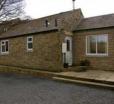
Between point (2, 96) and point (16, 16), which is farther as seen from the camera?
point (16, 16)

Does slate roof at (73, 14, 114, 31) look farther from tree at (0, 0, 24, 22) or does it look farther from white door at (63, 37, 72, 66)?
tree at (0, 0, 24, 22)

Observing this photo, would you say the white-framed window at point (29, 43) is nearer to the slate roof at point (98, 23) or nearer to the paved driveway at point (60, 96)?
the slate roof at point (98, 23)

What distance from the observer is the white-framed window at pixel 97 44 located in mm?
14095

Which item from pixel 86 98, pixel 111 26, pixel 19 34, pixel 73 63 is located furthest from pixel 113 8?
pixel 86 98

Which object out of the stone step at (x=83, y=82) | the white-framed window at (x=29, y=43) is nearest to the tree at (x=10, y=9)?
the white-framed window at (x=29, y=43)

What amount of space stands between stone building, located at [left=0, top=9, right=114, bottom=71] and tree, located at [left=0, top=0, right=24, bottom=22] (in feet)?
19.3

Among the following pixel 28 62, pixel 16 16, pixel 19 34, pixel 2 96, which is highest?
pixel 16 16

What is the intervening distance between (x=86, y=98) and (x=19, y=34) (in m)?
11.8

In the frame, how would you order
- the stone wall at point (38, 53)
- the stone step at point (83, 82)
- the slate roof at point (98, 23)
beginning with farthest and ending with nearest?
the slate roof at point (98, 23) < the stone wall at point (38, 53) < the stone step at point (83, 82)

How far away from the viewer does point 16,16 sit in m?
23.1

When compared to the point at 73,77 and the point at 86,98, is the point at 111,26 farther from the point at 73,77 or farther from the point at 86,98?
the point at 86,98

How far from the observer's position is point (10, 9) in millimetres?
22453

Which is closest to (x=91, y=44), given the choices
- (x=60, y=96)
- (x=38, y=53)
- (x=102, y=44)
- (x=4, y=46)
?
(x=102, y=44)

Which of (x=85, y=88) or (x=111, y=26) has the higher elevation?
(x=111, y=26)
